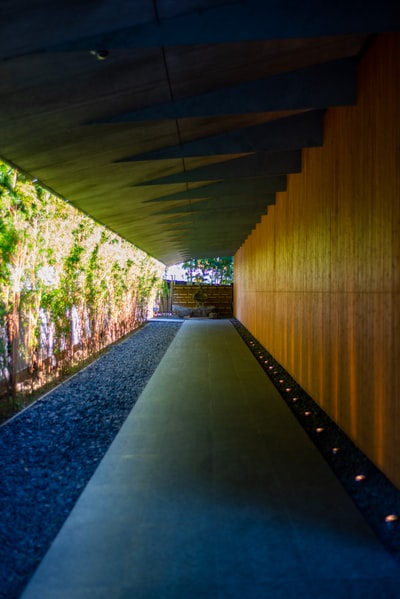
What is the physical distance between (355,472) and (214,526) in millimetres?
1168

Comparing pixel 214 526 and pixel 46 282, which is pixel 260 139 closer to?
pixel 46 282

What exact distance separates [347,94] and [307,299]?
2335mm

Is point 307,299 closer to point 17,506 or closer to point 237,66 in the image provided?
point 237,66

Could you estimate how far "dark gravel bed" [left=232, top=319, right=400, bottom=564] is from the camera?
2.16 meters

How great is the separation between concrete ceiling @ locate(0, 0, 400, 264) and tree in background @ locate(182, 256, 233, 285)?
2257 centimetres

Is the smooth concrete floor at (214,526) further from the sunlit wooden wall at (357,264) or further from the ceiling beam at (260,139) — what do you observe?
the ceiling beam at (260,139)

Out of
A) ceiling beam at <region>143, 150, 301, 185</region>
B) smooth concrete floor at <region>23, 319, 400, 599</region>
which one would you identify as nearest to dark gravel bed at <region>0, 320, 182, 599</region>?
smooth concrete floor at <region>23, 319, 400, 599</region>

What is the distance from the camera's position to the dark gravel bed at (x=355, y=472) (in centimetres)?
216

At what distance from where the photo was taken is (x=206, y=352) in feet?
26.9

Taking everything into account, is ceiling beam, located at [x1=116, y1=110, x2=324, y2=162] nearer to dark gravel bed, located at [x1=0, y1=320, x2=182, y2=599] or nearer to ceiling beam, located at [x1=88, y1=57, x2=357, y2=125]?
ceiling beam, located at [x1=88, y1=57, x2=357, y2=125]

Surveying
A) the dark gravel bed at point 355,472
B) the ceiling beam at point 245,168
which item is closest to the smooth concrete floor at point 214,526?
the dark gravel bed at point 355,472

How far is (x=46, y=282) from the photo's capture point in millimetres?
5055

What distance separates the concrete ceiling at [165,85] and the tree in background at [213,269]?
2257 cm

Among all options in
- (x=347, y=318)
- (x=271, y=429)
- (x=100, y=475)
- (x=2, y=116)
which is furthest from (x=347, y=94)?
(x=100, y=475)
